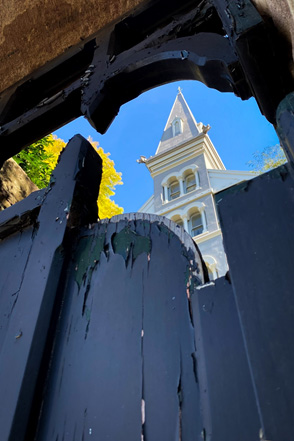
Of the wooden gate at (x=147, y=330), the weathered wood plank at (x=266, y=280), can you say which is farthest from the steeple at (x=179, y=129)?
the weathered wood plank at (x=266, y=280)

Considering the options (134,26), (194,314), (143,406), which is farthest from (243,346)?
(134,26)

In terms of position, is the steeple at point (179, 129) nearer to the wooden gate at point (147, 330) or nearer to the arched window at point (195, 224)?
the arched window at point (195, 224)

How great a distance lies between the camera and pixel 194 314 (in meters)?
0.92

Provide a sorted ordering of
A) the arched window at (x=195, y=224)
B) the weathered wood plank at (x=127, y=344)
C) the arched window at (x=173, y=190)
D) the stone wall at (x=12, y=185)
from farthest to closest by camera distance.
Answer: the arched window at (x=173, y=190), the arched window at (x=195, y=224), the stone wall at (x=12, y=185), the weathered wood plank at (x=127, y=344)

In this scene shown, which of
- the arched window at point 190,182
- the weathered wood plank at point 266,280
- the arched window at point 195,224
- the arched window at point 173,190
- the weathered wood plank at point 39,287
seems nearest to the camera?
the weathered wood plank at point 266,280

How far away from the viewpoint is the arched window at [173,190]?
23.2 m

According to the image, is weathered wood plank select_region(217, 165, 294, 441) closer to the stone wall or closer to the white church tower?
the stone wall

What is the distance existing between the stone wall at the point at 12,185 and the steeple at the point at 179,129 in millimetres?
23209

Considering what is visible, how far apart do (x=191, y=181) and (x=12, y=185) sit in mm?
21580

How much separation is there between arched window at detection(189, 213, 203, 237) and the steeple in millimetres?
6180

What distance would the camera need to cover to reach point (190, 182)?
920 inches

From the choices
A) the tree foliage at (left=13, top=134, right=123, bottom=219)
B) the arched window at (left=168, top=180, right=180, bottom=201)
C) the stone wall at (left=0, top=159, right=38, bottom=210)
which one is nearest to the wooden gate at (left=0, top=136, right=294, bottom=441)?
the stone wall at (left=0, top=159, right=38, bottom=210)

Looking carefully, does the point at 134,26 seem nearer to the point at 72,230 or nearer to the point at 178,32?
the point at 178,32

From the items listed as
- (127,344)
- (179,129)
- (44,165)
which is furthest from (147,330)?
(179,129)
